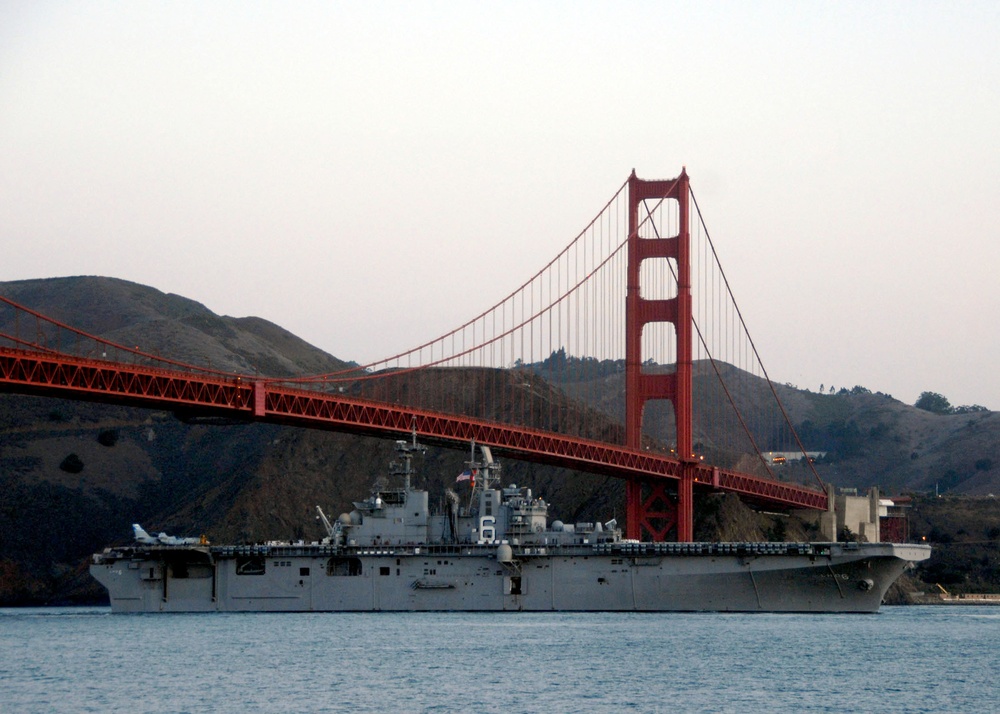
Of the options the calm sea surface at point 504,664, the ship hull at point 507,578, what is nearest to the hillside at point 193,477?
the ship hull at point 507,578

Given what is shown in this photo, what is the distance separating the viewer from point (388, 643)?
46344mm

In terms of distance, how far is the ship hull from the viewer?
5662 cm

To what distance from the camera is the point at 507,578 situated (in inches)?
2308

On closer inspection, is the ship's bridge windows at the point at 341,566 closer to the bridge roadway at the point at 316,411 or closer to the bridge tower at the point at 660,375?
the bridge roadway at the point at 316,411

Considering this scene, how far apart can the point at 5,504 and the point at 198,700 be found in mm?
70881

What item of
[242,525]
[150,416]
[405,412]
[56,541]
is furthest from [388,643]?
[150,416]

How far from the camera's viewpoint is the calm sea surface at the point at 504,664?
3472cm

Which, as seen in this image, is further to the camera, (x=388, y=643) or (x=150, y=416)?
(x=150, y=416)

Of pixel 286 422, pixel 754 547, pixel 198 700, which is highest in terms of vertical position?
pixel 286 422

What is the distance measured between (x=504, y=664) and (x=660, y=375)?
121 ft

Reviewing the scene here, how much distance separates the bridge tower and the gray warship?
14.9 metres

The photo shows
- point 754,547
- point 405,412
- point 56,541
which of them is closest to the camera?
point 754,547

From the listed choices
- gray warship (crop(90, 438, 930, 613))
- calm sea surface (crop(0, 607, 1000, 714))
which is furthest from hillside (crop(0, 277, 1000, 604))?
calm sea surface (crop(0, 607, 1000, 714))

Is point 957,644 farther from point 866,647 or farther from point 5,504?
point 5,504
